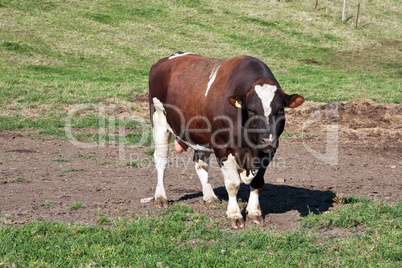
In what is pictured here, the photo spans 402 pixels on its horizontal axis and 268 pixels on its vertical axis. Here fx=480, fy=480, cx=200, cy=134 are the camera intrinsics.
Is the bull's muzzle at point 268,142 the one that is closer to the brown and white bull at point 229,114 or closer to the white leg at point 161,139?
the brown and white bull at point 229,114

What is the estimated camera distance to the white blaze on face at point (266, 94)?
6211 millimetres

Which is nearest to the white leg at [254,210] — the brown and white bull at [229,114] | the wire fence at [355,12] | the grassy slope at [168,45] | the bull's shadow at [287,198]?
the brown and white bull at [229,114]

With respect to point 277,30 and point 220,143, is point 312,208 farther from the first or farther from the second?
point 277,30

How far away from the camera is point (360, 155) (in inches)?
473

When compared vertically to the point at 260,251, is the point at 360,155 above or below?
below

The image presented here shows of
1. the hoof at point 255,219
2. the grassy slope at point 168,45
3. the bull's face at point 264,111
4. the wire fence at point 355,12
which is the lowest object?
the grassy slope at point 168,45

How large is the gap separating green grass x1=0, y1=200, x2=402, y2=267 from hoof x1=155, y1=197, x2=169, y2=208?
0.89 m

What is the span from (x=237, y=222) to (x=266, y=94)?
76.5 inches

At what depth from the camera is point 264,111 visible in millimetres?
6215

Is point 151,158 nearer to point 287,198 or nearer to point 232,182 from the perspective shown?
point 287,198

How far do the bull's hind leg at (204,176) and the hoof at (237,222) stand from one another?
4.13ft

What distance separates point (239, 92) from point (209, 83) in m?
0.76

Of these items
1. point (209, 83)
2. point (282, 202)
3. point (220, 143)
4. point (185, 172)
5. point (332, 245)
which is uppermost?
point (209, 83)

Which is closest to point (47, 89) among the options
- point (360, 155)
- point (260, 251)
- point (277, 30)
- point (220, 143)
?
point (360, 155)
